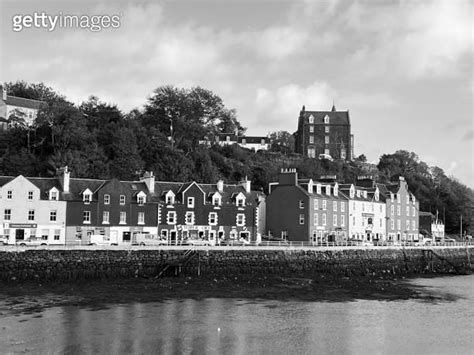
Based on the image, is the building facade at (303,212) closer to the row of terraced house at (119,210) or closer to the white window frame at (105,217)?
the row of terraced house at (119,210)

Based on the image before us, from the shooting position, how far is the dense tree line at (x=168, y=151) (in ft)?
222

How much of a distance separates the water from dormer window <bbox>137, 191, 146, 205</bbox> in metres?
23.6

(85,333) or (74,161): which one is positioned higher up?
(74,161)

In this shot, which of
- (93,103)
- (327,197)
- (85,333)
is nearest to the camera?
(85,333)

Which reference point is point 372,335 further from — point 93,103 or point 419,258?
point 93,103

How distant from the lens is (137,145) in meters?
75.1

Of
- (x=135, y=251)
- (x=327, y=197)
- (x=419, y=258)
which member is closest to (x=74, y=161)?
(x=135, y=251)

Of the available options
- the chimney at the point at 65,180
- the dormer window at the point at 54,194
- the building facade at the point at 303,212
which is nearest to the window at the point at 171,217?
the chimney at the point at 65,180

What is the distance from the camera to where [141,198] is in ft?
183

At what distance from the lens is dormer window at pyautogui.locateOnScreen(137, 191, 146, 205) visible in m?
55.5

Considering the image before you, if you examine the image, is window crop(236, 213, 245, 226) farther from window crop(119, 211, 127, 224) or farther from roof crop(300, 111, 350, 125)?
roof crop(300, 111, 350, 125)

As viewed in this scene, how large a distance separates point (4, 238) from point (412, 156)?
9410 cm

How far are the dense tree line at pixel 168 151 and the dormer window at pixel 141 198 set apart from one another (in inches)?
434

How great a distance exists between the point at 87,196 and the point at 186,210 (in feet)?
33.1
